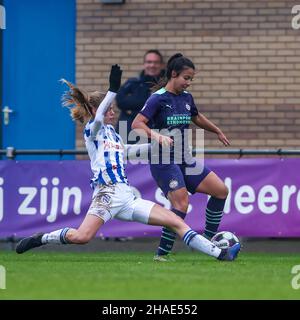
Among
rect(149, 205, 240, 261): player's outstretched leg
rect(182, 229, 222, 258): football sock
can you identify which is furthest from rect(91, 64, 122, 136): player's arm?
rect(182, 229, 222, 258): football sock

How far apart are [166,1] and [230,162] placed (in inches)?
115

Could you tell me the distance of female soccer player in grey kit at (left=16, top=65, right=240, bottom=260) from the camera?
430 inches

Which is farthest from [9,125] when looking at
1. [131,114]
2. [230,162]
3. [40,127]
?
[230,162]

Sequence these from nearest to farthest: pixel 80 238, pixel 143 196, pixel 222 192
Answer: pixel 80 238, pixel 222 192, pixel 143 196

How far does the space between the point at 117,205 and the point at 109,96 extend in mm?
1080

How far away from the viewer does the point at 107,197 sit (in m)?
11.1

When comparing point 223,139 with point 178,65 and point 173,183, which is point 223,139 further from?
point 178,65

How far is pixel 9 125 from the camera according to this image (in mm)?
16250

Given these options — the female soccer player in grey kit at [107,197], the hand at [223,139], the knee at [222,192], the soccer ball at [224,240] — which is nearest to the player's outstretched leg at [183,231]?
the female soccer player in grey kit at [107,197]

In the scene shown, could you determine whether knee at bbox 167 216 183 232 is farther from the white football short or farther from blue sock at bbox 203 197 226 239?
blue sock at bbox 203 197 226 239

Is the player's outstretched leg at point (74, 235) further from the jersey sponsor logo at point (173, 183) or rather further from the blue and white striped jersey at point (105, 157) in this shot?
the jersey sponsor logo at point (173, 183)

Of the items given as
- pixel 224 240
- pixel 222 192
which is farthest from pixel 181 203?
pixel 224 240

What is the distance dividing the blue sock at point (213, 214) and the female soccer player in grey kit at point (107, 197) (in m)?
0.84
